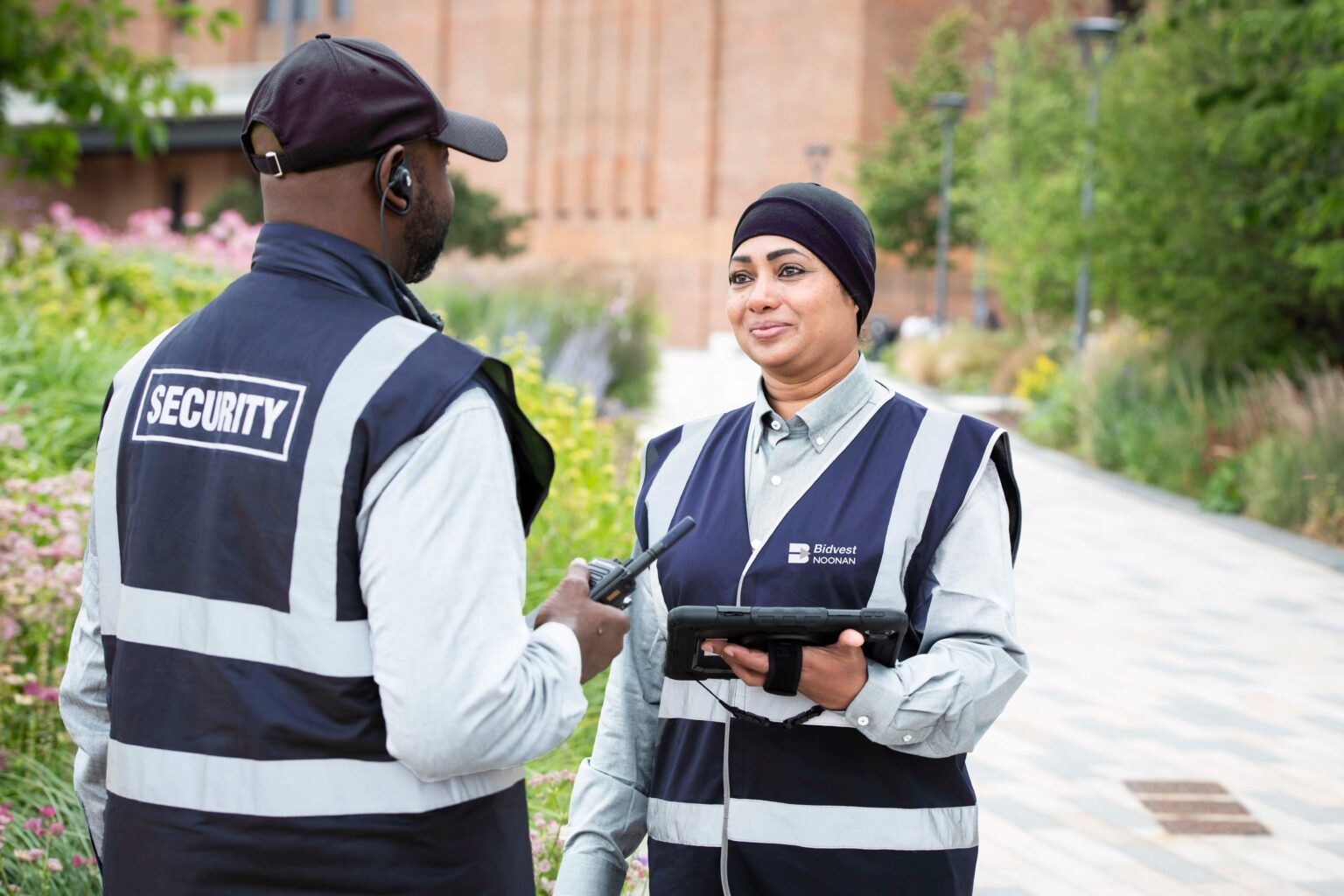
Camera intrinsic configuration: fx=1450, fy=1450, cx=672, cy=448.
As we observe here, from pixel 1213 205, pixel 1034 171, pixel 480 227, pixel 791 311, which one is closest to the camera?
pixel 791 311

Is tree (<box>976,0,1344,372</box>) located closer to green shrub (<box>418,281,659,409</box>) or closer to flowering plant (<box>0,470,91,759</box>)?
green shrub (<box>418,281,659,409</box>)

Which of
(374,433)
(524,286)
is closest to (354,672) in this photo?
(374,433)

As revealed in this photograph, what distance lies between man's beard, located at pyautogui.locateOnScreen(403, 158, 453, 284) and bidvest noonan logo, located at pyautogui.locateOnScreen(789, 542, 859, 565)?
756mm

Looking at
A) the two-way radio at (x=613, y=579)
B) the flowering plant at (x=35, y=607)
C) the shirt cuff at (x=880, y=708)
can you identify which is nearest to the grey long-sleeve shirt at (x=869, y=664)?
the shirt cuff at (x=880, y=708)

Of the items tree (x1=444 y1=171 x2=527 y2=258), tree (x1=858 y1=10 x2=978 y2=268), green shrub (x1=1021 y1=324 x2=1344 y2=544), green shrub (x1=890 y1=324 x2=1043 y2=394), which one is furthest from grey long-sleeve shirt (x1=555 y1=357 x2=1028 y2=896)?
tree (x1=858 y1=10 x2=978 y2=268)

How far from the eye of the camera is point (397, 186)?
6.35ft

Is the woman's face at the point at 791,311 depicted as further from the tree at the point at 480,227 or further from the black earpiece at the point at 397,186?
the tree at the point at 480,227

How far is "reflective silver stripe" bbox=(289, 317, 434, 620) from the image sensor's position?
1.75 meters

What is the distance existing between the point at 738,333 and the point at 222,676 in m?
1.15

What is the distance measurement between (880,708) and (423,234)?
99 cm

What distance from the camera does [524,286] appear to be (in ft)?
59.2

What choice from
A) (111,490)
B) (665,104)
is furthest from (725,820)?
(665,104)

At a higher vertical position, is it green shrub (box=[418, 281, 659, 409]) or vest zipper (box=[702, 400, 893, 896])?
vest zipper (box=[702, 400, 893, 896])

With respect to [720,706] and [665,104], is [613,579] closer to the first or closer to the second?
[720,706]
